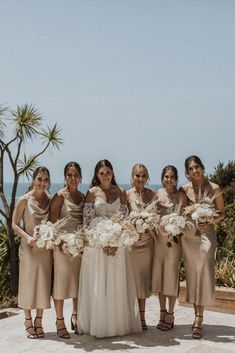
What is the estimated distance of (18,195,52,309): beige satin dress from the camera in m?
5.62

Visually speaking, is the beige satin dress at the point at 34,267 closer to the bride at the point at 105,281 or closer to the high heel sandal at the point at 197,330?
the bride at the point at 105,281

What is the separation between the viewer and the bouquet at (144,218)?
17.7 feet

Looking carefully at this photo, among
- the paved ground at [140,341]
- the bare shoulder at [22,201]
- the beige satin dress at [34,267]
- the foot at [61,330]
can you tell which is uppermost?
the bare shoulder at [22,201]

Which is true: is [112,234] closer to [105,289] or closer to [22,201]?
[105,289]

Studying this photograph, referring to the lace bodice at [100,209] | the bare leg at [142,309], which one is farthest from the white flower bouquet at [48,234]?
the bare leg at [142,309]

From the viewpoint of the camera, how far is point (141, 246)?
230 inches

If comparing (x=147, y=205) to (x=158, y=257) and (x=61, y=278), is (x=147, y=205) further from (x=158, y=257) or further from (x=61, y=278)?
(x=61, y=278)

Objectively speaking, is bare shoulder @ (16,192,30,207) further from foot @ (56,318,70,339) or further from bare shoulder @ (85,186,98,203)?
foot @ (56,318,70,339)

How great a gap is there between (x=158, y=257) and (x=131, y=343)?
1032 millimetres

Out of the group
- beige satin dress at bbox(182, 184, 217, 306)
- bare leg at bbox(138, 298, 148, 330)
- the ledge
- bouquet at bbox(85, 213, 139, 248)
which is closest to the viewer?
bouquet at bbox(85, 213, 139, 248)

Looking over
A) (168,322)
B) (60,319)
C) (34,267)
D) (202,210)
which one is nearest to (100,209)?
(34,267)

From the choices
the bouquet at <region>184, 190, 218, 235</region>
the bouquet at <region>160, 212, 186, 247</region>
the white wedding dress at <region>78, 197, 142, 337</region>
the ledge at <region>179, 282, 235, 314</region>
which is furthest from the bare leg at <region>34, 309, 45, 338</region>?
the ledge at <region>179, 282, 235, 314</region>

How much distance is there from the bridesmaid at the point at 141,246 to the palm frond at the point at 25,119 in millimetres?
5901

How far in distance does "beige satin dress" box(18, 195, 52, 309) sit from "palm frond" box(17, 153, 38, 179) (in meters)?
5.53
